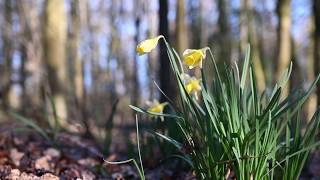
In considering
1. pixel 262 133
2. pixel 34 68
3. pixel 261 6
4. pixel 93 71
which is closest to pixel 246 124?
pixel 262 133

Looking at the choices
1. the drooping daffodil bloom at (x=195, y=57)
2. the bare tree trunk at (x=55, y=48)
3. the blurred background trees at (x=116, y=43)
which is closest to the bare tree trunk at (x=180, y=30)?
the blurred background trees at (x=116, y=43)

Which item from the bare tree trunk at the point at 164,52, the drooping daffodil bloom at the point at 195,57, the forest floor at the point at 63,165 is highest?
the drooping daffodil bloom at the point at 195,57

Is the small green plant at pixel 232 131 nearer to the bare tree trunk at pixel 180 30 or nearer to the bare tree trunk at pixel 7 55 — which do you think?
the bare tree trunk at pixel 180 30

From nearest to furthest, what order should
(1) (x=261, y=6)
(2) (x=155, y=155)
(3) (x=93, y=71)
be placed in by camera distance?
(2) (x=155, y=155), (1) (x=261, y=6), (3) (x=93, y=71)

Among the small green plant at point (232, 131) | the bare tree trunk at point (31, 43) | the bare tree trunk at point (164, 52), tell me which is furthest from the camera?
the bare tree trunk at point (31, 43)

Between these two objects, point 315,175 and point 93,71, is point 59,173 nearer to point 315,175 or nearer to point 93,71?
point 315,175

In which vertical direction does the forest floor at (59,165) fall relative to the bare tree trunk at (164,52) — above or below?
below

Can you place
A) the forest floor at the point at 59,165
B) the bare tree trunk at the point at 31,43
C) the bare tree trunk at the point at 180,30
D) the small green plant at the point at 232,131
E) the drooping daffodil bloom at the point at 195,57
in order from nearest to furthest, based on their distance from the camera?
the small green plant at the point at 232,131 < the drooping daffodil bloom at the point at 195,57 < the forest floor at the point at 59,165 < the bare tree trunk at the point at 180,30 < the bare tree trunk at the point at 31,43
